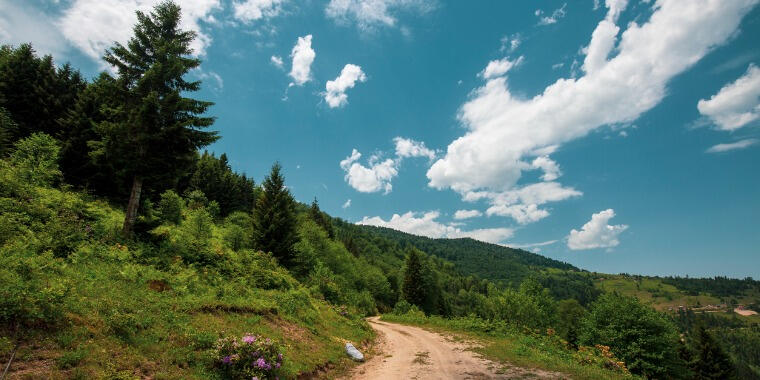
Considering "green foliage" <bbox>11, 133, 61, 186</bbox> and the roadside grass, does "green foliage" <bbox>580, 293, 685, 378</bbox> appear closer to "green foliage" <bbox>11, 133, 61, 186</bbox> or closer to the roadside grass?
the roadside grass

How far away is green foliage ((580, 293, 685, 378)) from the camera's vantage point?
29.8m

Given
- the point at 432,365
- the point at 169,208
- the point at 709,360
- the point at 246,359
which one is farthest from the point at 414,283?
the point at 246,359

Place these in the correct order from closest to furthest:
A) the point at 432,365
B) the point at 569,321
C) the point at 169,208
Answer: the point at 432,365
the point at 169,208
the point at 569,321

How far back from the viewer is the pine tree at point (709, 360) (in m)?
46.4

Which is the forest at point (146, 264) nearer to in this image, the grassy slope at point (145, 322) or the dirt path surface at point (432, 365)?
the grassy slope at point (145, 322)

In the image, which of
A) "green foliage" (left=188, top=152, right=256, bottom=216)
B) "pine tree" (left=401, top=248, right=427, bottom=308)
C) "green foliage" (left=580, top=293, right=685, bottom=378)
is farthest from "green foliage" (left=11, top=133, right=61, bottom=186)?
"pine tree" (left=401, top=248, right=427, bottom=308)

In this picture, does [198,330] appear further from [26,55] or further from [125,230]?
[26,55]

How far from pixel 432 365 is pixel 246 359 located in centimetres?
855

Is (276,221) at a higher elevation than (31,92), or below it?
below

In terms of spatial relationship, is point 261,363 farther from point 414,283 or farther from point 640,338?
point 414,283

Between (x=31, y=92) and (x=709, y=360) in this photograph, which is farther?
(x=709, y=360)

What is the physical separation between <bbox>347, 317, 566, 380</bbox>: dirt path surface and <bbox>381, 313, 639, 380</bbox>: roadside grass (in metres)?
0.88

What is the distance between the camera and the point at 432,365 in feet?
47.5

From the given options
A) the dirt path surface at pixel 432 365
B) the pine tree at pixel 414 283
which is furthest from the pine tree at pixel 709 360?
the dirt path surface at pixel 432 365
